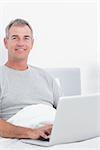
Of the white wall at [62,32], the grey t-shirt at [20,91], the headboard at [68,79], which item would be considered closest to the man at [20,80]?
the grey t-shirt at [20,91]

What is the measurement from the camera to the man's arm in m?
1.46

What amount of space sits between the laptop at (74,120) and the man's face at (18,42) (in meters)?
0.56

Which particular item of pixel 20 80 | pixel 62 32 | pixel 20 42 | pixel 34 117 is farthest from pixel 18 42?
pixel 62 32

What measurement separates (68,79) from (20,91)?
76cm

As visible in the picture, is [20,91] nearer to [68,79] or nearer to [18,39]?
[18,39]

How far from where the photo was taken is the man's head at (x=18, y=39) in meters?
1.91

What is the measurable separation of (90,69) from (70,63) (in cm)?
20

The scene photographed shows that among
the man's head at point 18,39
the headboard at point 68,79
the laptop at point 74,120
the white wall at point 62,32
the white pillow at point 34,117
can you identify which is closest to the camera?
the laptop at point 74,120

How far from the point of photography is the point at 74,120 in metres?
1.41

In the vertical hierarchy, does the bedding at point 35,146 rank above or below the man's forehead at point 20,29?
below

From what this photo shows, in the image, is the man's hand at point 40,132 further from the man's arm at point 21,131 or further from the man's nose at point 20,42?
the man's nose at point 20,42

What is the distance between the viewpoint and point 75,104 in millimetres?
1387

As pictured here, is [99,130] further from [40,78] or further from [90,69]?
[90,69]

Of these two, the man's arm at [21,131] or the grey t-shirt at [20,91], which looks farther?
the grey t-shirt at [20,91]
